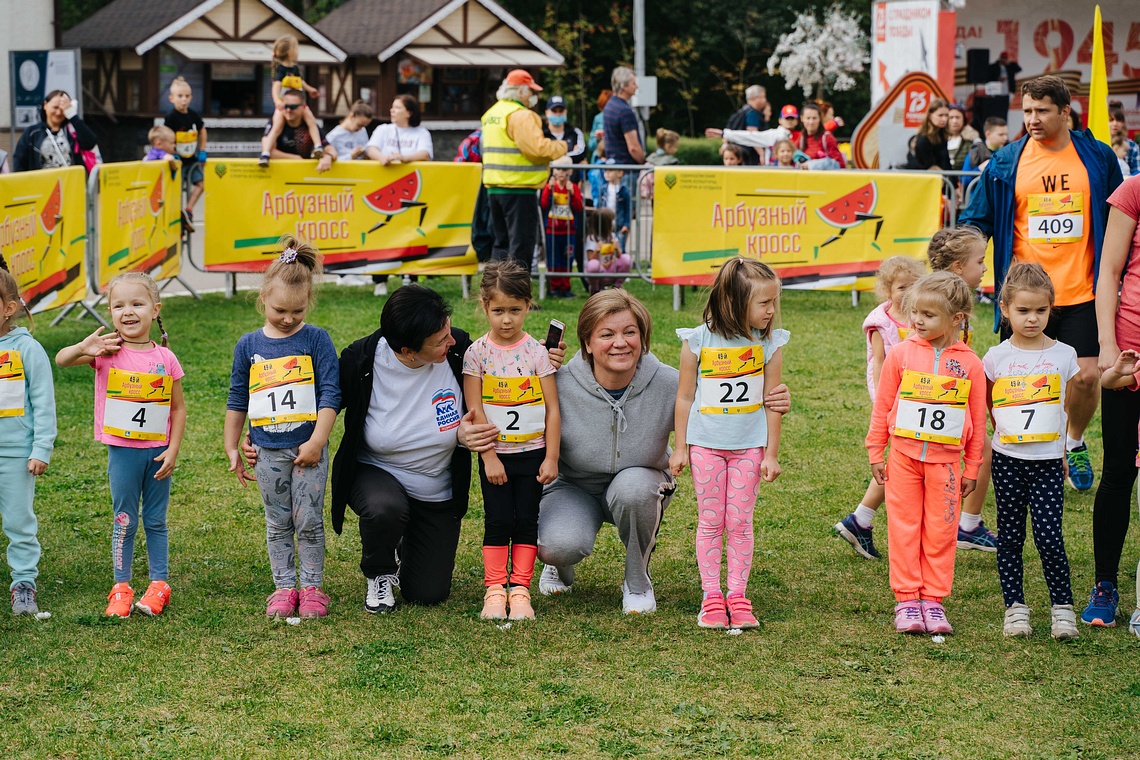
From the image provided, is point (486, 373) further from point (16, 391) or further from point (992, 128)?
point (992, 128)

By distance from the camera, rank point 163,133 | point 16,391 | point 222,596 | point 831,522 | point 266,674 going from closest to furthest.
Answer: point 266,674, point 16,391, point 222,596, point 831,522, point 163,133

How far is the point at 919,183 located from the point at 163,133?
7.22m

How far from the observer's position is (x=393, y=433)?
526 cm

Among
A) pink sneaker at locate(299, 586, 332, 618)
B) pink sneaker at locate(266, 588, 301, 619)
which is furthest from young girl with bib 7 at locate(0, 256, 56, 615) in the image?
pink sneaker at locate(299, 586, 332, 618)

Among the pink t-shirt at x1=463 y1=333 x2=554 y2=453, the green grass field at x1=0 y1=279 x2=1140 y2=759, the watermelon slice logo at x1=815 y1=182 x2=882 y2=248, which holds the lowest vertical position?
the green grass field at x1=0 y1=279 x2=1140 y2=759

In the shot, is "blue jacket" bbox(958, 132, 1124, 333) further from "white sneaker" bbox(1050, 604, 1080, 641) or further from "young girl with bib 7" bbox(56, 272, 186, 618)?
"young girl with bib 7" bbox(56, 272, 186, 618)

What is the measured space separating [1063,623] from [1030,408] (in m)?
0.79

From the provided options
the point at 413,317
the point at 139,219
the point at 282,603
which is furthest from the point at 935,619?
the point at 139,219

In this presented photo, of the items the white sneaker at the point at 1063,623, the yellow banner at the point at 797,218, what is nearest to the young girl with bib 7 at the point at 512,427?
the white sneaker at the point at 1063,623

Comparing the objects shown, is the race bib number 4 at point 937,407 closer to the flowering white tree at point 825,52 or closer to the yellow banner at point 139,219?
the yellow banner at point 139,219

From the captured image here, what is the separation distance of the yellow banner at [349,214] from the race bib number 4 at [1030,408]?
873cm

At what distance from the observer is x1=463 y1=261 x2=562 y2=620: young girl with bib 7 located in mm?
5141

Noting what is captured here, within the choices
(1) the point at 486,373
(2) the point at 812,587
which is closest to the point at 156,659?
(1) the point at 486,373

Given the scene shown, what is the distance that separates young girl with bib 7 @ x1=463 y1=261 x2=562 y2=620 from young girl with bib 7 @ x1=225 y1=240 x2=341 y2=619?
0.58 metres
